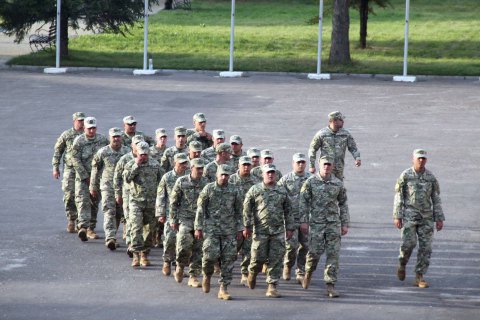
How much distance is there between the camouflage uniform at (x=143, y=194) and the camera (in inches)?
791

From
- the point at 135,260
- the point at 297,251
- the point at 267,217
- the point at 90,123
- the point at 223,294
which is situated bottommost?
the point at 223,294

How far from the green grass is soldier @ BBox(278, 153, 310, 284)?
2418 centimetres

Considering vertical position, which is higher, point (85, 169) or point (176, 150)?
point (176, 150)

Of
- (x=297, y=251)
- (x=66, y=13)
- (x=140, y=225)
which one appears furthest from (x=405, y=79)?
(x=297, y=251)

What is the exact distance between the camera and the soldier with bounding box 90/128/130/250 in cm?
2103

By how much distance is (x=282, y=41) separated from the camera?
Result: 53.2 metres

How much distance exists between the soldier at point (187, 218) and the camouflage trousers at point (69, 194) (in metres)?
3.88

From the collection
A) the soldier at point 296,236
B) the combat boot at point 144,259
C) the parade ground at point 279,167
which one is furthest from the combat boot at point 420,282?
the combat boot at point 144,259

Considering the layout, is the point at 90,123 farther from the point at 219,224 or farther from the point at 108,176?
the point at 219,224

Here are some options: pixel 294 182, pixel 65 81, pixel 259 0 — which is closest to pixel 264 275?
pixel 294 182

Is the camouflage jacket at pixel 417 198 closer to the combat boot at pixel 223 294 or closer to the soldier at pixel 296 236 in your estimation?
the soldier at pixel 296 236

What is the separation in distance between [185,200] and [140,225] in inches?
57.1

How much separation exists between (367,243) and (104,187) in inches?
174

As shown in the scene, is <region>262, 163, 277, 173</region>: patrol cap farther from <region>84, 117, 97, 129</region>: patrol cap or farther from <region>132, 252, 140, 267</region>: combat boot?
<region>84, 117, 97, 129</region>: patrol cap
